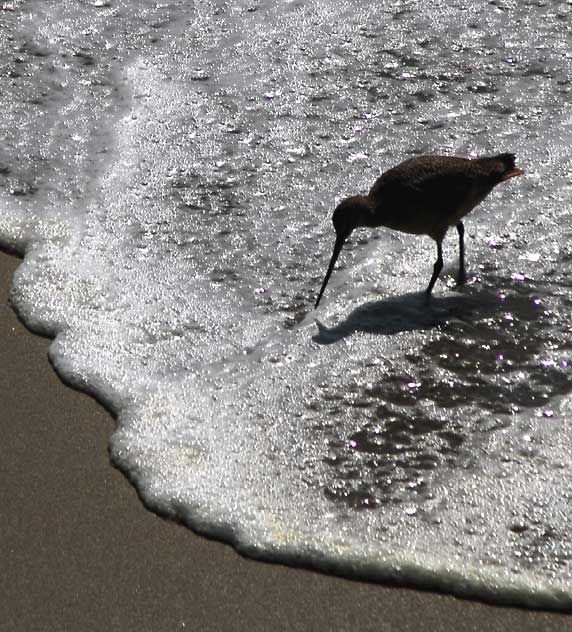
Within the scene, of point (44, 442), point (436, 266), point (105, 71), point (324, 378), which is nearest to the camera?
point (44, 442)

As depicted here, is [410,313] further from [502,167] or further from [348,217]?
[502,167]

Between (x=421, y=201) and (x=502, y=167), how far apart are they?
389 millimetres

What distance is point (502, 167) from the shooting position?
4.71m

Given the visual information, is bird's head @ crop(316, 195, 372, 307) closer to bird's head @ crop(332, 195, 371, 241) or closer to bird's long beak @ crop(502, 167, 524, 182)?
bird's head @ crop(332, 195, 371, 241)

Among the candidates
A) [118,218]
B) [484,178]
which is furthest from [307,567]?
[118,218]

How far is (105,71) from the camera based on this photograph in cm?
636

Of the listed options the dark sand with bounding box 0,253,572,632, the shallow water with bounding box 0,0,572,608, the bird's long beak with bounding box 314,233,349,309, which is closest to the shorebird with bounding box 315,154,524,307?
the bird's long beak with bounding box 314,233,349,309

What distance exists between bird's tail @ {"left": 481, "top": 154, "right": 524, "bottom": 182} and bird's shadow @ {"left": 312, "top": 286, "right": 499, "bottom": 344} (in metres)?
0.45

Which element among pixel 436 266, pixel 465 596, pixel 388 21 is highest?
pixel 465 596

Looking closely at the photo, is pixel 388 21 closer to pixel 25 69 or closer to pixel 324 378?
pixel 25 69

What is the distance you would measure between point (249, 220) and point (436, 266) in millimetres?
901

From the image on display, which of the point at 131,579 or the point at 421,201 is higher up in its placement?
the point at 131,579

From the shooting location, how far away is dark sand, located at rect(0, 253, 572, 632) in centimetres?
312

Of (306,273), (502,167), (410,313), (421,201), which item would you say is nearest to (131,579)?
(410,313)
